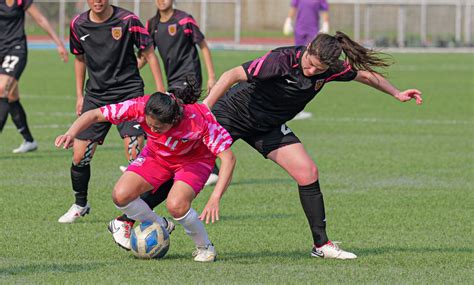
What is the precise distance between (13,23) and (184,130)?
277 inches

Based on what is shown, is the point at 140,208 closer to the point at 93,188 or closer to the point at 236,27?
the point at 93,188

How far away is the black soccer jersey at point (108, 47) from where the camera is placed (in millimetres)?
10352

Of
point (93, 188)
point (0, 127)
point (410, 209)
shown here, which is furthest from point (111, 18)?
point (0, 127)

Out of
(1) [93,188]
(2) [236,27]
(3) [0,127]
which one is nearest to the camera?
(1) [93,188]

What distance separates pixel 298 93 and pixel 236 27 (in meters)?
44.2

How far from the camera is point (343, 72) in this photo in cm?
838

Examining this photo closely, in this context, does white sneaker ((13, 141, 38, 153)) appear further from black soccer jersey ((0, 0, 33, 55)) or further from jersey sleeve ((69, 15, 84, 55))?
jersey sleeve ((69, 15, 84, 55))

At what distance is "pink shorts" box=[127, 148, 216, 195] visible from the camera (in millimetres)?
8211

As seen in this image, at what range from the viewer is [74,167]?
1024 cm

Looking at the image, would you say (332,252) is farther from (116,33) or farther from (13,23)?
(13,23)

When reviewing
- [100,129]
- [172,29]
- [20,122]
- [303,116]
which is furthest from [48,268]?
[303,116]

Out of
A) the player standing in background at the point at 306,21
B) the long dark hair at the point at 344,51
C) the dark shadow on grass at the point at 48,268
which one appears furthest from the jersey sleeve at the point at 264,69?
the player standing in background at the point at 306,21

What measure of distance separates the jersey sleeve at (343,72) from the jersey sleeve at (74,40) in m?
2.93

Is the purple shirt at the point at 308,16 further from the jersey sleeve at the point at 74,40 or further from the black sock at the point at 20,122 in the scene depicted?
the jersey sleeve at the point at 74,40
